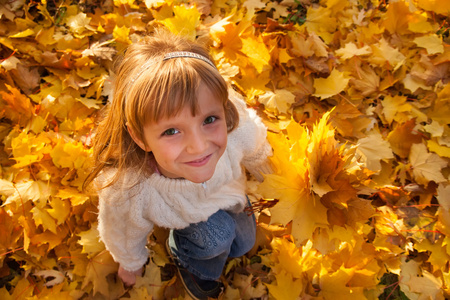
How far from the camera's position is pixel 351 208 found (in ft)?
4.00

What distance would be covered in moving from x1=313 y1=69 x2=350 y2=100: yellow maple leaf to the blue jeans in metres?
0.84

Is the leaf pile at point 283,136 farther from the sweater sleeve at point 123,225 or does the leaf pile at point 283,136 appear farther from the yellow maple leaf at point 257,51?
the sweater sleeve at point 123,225

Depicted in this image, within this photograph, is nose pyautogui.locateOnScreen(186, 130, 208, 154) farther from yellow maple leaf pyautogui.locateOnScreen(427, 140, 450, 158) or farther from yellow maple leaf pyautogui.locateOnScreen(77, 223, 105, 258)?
yellow maple leaf pyautogui.locateOnScreen(427, 140, 450, 158)

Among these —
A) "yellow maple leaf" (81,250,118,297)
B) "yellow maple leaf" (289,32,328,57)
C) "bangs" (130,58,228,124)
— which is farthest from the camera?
"yellow maple leaf" (289,32,328,57)

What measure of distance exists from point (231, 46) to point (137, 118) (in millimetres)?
1114

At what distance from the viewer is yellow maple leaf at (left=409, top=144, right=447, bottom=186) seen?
181 centimetres

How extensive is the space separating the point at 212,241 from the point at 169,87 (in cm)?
Result: 69

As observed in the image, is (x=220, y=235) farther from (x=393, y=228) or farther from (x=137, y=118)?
(x=393, y=228)

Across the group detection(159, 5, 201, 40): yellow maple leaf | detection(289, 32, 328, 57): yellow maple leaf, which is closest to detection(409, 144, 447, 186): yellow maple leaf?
detection(289, 32, 328, 57): yellow maple leaf

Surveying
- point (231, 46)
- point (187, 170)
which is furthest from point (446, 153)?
point (187, 170)

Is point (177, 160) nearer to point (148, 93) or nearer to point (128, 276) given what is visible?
point (148, 93)

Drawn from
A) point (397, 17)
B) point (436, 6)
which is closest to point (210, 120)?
point (397, 17)

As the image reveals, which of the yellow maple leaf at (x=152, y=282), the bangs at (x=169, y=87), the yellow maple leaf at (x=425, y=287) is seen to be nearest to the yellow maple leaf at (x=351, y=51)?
the yellow maple leaf at (x=425, y=287)

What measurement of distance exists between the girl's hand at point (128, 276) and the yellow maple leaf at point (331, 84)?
1.33 m
